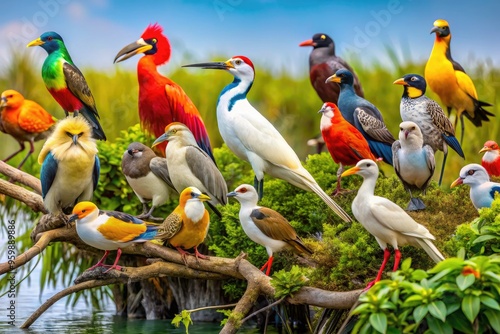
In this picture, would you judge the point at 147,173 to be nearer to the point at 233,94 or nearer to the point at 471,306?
the point at 233,94

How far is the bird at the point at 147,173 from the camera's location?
8727 mm

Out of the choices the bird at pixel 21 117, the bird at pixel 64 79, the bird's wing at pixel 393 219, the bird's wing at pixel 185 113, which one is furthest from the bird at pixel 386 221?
the bird at pixel 21 117

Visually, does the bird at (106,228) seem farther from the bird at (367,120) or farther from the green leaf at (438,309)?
the green leaf at (438,309)

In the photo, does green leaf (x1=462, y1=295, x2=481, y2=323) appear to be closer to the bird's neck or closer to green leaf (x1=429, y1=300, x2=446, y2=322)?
green leaf (x1=429, y1=300, x2=446, y2=322)

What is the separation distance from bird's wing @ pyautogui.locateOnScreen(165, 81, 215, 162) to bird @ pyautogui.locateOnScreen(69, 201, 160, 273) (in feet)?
6.01

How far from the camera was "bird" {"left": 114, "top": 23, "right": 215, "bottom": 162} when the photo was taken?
9.23 metres

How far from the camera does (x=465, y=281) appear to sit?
583 centimetres

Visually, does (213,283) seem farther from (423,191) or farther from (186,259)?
(423,191)

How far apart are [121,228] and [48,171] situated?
86 centimetres

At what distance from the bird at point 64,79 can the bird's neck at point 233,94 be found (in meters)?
1.32

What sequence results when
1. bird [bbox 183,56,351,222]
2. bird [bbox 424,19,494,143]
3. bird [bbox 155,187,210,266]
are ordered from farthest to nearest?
1. bird [bbox 424,19,494,143]
2. bird [bbox 183,56,351,222]
3. bird [bbox 155,187,210,266]

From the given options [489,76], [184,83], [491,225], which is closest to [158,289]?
[491,225]

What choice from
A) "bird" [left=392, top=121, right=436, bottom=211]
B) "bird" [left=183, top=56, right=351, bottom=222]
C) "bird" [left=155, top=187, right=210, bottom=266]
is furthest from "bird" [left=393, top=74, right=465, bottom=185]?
"bird" [left=155, top=187, right=210, bottom=266]

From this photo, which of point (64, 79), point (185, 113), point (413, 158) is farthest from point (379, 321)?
point (64, 79)
